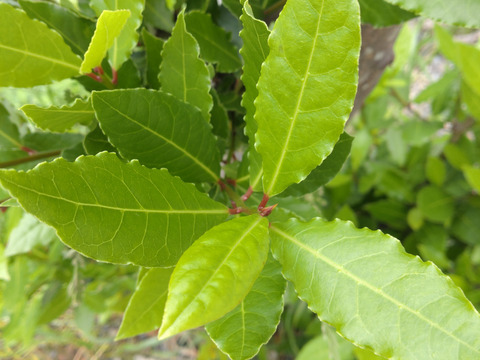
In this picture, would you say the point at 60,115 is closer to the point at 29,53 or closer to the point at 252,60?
the point at 29,53

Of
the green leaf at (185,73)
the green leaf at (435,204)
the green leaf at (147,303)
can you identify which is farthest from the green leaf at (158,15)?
the green leaf at (435,204)

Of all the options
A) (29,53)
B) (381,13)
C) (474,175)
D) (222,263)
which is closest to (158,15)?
(29,53)

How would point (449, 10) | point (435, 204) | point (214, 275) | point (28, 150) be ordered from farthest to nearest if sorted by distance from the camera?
point (435, 204)
point (28, 150)
point (449, 10)
point (214, 275)

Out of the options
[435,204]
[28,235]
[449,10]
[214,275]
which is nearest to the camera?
[214,275]

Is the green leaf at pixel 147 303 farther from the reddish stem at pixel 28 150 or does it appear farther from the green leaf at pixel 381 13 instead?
the green leaf at pixel 381 13

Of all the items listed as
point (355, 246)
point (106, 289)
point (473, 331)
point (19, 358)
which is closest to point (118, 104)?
point (355, 246)

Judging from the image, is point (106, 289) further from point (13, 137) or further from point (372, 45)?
point (372, 45)
